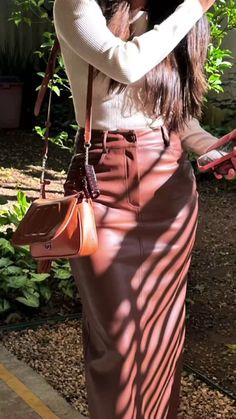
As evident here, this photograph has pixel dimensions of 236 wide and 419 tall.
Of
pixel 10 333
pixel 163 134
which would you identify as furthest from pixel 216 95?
pixel 163 134

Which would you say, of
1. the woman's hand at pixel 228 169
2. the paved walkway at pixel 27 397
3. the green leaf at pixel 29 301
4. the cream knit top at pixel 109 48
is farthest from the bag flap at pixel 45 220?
the green leaf at pixel 29 301

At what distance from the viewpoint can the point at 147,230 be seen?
2244 millimetres

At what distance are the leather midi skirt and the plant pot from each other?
26.8 ft

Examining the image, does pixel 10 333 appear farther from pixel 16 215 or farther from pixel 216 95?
pixel 216 95

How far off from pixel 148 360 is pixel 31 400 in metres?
1.11

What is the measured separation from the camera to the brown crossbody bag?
6.78 ft

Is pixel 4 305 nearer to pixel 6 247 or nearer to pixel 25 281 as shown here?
pixel 25 281

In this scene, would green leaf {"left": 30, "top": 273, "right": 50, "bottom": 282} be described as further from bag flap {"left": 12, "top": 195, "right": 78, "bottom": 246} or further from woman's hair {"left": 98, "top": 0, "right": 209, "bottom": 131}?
woman's hair {"left": 98, "top": 0, "right": 209, "bottom": 131}

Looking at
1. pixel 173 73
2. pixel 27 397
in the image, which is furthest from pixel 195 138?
pixel 27 397

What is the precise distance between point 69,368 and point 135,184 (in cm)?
173

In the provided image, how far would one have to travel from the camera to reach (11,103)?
1028 cm

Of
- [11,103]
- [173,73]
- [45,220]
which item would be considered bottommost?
[11,103]

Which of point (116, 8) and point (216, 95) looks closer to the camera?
point (116, 8)

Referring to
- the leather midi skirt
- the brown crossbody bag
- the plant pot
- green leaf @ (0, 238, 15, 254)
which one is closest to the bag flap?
the brown crossbody bag
